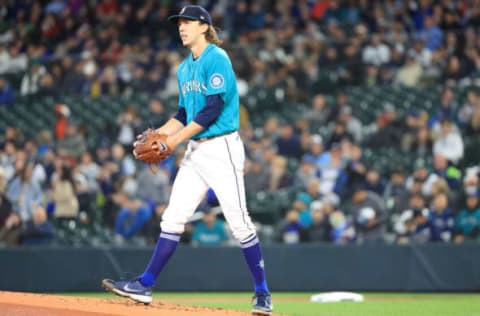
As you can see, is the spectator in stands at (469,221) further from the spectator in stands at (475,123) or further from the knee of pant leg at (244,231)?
the knee of pant leg at (244,231)

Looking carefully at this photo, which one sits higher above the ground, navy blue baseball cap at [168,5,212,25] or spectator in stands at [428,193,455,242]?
navy blue baseball cap at [168,5,212,25]

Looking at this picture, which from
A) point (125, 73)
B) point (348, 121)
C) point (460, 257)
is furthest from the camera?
point (125, 73)

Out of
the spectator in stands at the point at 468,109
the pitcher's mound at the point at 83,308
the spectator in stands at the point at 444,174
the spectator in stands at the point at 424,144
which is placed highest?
the spectator in stands at the point at 468,109

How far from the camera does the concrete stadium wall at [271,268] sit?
1288cm

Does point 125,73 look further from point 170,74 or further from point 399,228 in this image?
point 399,228

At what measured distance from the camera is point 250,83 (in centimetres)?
1720

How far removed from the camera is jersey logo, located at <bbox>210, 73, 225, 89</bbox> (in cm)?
680

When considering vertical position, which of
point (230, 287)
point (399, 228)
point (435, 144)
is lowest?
point (230, 287)

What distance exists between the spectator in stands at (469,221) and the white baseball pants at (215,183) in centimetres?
649

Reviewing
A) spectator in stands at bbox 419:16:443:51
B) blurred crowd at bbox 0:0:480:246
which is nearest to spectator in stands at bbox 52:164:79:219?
blurred crowd at bbox 0:0:480:246

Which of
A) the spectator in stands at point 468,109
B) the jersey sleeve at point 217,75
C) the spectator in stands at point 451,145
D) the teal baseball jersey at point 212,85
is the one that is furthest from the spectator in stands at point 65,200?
the jersey sleeve at point 217,75

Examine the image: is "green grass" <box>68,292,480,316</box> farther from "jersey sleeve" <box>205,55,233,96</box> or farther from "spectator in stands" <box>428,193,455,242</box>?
"jersey sleeve" <box>205,55,233,96</box>

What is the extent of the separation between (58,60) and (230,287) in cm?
689

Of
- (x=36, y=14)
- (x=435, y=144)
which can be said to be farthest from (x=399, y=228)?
(x=36, y=14)
